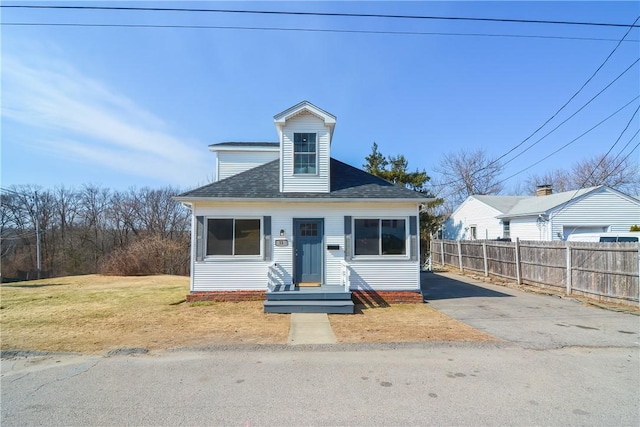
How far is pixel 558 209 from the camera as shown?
1688 centimetres

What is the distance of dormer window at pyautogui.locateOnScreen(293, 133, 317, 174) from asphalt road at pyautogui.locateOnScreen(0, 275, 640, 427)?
6.01 metres

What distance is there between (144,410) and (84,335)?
12.8ft

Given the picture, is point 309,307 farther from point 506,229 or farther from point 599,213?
point 599,213

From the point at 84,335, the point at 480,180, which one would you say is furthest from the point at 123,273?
the point at 480,180

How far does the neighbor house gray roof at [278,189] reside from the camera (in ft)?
31.3

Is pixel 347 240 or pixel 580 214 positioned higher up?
pixel 580 214

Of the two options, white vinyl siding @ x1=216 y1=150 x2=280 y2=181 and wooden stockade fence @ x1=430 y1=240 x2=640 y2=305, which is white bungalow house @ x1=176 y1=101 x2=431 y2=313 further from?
wooden stockade fence @ x1=430 y1=240 x2=640 y2=305

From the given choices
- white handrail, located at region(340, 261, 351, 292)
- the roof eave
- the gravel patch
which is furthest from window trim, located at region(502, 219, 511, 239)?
the gravel patch

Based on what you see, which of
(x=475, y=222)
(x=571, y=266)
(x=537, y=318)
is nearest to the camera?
(x=537, y=318)

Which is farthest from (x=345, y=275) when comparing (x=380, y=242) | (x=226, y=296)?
(x=226, y=296)

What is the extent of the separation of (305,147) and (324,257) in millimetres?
3598

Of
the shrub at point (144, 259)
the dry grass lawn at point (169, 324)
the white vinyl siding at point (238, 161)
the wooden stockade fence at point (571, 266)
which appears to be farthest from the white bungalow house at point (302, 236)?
the shrub at point (144, 259)

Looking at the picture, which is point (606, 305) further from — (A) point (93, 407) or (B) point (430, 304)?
(A) point (93, 407)

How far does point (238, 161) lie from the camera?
12797mm
